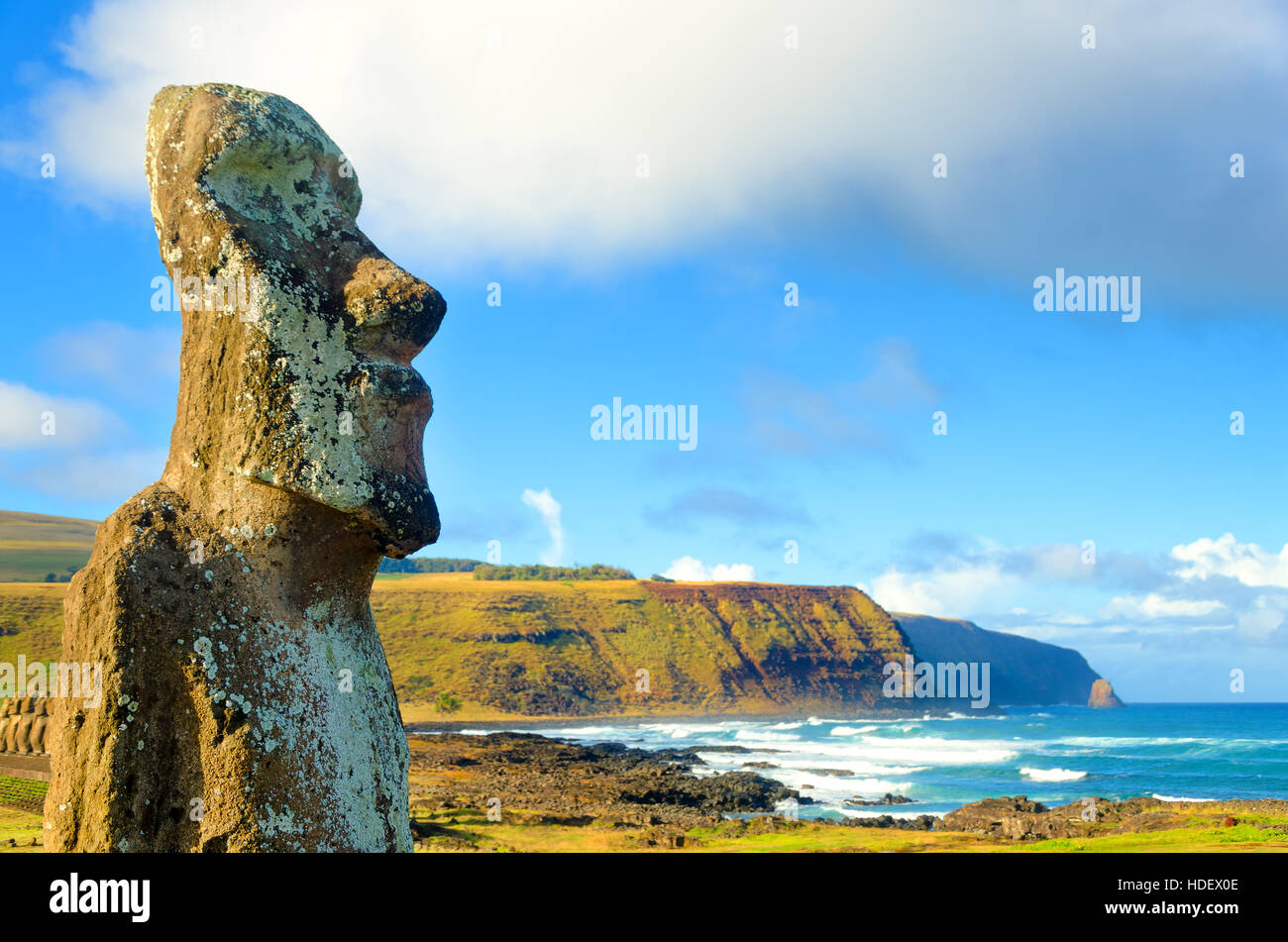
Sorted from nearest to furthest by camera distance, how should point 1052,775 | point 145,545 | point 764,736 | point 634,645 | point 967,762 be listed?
point 145,545, point 1052,775, point 967,762, point 764,736, point 634,645

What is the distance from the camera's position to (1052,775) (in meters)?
45.1

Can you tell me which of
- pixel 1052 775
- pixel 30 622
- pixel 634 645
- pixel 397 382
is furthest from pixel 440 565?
pixel 397 382

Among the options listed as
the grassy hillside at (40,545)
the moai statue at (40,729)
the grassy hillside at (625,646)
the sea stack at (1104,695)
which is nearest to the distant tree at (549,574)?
the grassy hillside at (625,646)

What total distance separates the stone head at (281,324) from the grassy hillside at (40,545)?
305ft

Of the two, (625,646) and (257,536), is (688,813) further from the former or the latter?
(625,646)

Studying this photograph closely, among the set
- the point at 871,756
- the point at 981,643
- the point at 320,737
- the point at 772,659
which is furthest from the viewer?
the point at 981,643

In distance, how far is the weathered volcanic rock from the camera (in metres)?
3.64

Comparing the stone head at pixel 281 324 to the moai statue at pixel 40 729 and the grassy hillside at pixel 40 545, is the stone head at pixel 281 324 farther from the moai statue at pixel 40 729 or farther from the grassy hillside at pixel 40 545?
the grassy hillside at pixel 40 545

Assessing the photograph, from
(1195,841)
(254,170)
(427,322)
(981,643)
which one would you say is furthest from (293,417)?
(981,643)

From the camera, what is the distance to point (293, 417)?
3.89 metres

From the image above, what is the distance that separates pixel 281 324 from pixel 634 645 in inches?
4241
